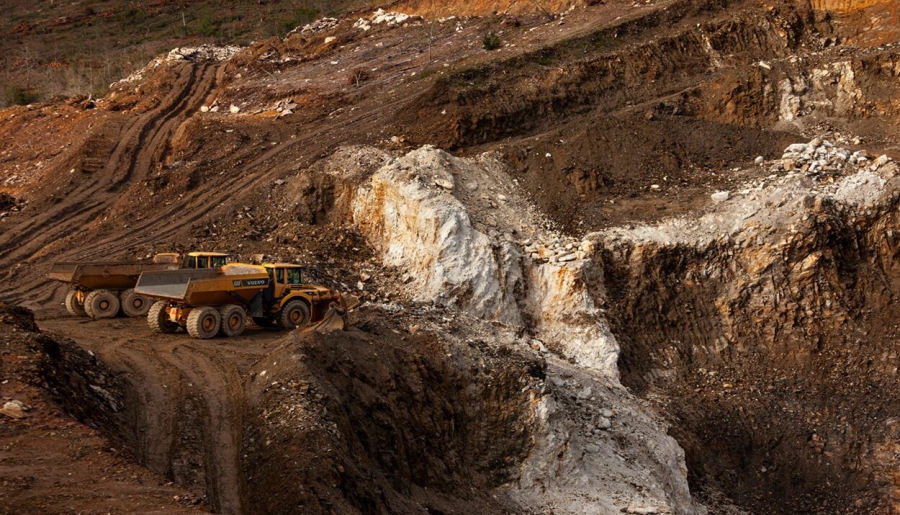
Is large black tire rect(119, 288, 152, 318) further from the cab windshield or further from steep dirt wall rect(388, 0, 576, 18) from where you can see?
steep dirt wall rect(388, 0, 576, 18)

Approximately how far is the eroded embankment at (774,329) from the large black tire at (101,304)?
470 inches

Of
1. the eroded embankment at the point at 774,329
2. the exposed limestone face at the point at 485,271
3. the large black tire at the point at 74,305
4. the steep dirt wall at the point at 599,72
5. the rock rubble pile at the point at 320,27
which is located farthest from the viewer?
the rock rubble pile at the point at 320,27

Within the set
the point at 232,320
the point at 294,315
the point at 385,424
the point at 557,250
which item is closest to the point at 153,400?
the point at 385,424

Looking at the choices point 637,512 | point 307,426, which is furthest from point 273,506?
point 637,512

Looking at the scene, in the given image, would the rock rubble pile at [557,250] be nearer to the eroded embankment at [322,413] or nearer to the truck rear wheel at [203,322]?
the eroded embankment at [322,413]

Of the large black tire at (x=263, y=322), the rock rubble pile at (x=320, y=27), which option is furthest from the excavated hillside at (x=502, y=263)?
the rock rubble pile at (x=320, y=27)

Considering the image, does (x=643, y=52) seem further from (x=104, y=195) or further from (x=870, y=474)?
(x=104, y=195)

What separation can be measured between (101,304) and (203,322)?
3.14 metres

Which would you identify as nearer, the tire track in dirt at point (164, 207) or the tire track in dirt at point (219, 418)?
the tire track in dirt at point (219, 418)

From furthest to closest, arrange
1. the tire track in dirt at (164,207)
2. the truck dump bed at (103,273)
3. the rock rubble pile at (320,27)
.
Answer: the rock rubble pile at (320,27) → the tire track in dirt at (164,207) → the truck dump bed at (103,273)

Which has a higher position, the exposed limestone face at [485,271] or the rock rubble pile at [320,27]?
the rock rubble pile at [320,27]

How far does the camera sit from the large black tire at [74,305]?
2045cm

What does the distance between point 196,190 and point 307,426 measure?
50.7 feet

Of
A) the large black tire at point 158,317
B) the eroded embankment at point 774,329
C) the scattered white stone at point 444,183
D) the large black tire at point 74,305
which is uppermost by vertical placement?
the scattered white stone at point 444,183
